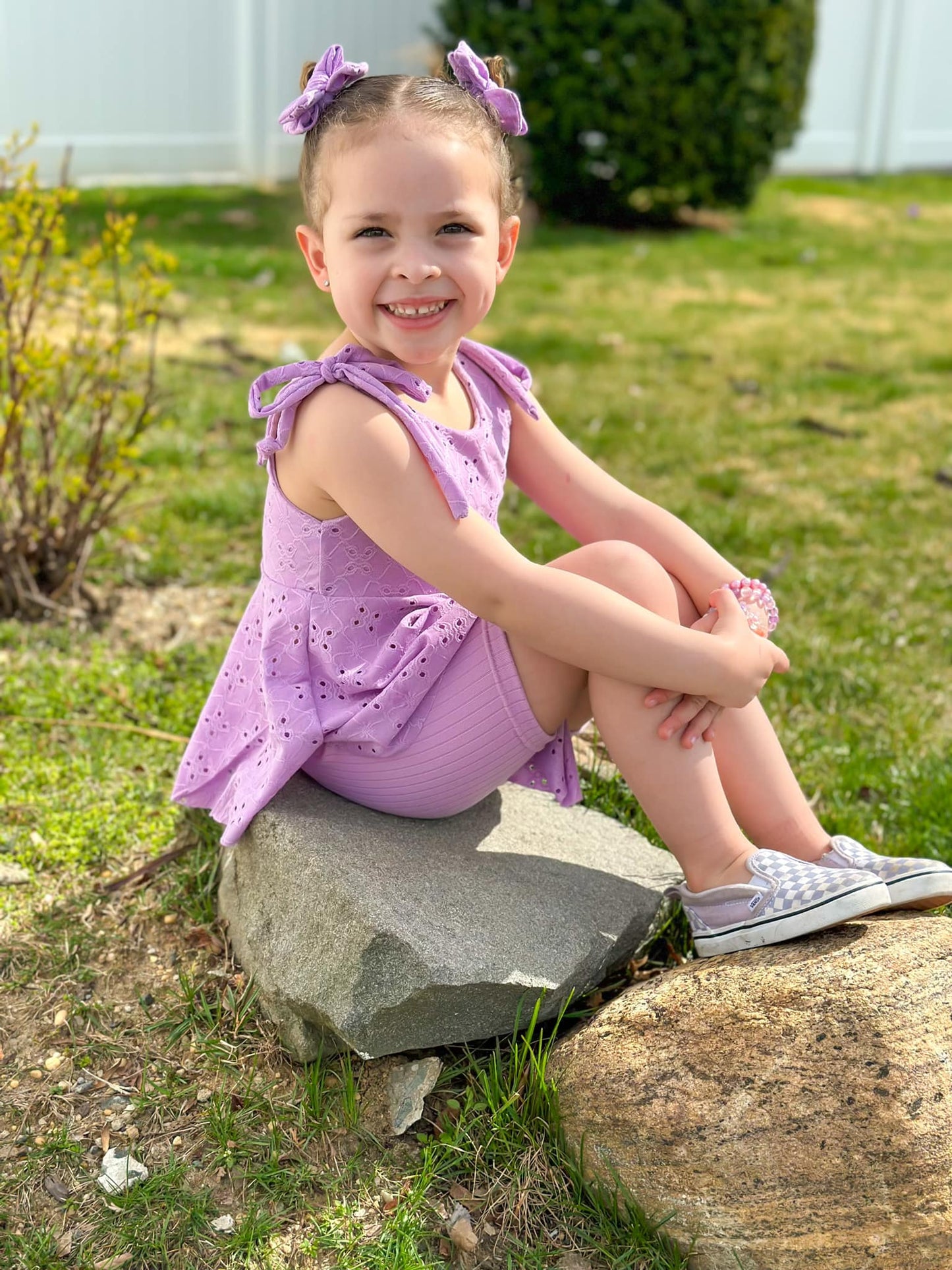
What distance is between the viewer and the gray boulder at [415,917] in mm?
2018

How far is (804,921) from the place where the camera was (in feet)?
6.51

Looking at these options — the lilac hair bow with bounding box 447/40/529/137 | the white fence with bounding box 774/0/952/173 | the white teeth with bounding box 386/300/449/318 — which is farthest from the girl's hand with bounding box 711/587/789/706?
the white fence with bounding box 774/0/952/173

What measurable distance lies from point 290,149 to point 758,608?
7.96m

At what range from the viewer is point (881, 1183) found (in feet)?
5.74

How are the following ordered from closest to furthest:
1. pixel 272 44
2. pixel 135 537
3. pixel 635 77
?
pixel 135 537
pixel 635 77
pixel 272 44

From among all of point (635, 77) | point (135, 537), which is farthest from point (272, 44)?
point (135, 537)

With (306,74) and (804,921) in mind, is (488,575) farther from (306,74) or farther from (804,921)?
(306,74)

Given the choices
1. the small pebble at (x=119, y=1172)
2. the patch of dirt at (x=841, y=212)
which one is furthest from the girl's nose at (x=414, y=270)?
the patch of dirt at (x=841, y=212)

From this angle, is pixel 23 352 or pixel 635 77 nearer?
pixel 23 352

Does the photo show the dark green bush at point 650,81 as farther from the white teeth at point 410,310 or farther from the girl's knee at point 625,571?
the girl's knee at point 625,571

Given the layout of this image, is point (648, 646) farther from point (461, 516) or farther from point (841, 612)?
point (841, 612)

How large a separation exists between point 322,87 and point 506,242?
0.40 meters

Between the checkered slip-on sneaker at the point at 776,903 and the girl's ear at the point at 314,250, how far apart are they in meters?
1.18

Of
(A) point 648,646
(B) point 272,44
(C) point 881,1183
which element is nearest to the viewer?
(C) point 881,1183
